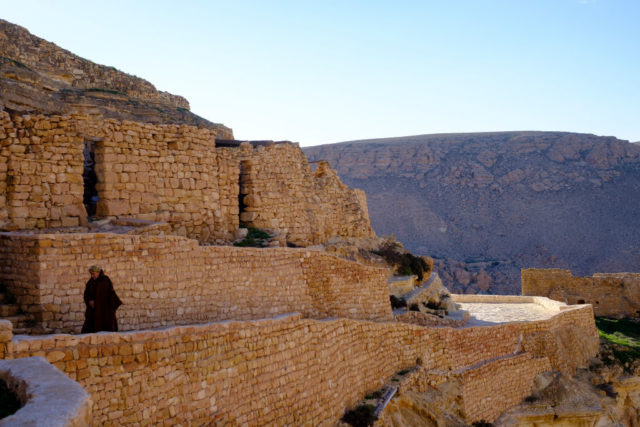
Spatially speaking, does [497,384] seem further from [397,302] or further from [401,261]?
[401,261]

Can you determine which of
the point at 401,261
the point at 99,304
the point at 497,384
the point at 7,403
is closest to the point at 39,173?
the point at 99,304

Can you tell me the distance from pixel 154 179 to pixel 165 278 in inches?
109

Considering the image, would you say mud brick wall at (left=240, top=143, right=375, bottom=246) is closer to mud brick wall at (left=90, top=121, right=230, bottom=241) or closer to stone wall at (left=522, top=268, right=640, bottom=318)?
mud brick wall at (left=90, top=121, right=230, bottom=241)

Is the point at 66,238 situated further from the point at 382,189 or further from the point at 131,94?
the point at 382,189

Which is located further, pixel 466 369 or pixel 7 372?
pixel 466 369

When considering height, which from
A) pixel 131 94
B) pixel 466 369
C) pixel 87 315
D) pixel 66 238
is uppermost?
pixel 131 94

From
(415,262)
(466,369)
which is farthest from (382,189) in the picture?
(466,369)

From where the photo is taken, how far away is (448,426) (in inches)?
476

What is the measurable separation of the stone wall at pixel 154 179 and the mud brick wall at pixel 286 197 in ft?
0.08

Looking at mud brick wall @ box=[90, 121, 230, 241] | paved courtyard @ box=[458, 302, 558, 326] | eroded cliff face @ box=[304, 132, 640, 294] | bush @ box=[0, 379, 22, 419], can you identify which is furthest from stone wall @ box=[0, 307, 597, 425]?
eroded cliff face @ box=[304, 132, 640, 294]

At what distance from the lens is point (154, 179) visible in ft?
34.3

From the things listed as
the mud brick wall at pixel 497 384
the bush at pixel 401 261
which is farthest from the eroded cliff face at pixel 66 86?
the mud brick wall at pixel 497 384

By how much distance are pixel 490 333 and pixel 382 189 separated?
5020cm

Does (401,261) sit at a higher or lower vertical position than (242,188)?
lower
